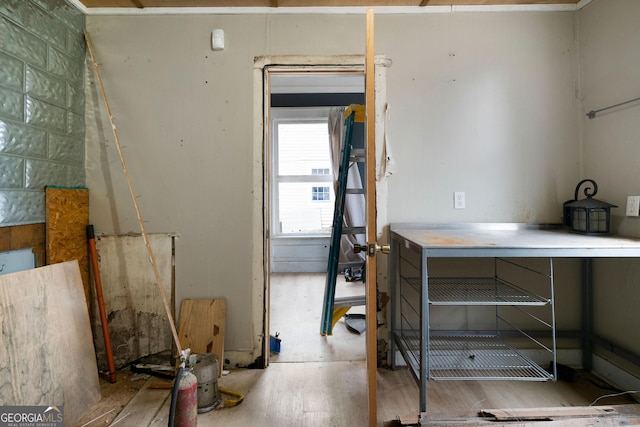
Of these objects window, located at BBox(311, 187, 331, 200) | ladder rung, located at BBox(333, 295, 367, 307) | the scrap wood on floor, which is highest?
window, located at BBox(311, 187, 331, 200)

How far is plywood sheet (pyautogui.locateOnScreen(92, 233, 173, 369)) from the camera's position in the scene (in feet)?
6.84

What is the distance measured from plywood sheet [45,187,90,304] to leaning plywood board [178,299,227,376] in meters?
0.66

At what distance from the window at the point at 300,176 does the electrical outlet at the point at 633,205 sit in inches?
138

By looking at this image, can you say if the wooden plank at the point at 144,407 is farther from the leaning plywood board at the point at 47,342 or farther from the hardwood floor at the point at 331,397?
the leaning plywood board at the point at 47,342

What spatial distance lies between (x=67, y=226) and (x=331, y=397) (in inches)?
74.4

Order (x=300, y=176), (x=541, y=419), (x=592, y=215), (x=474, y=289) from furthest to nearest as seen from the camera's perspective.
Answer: (x=300, y=176) → (x=474, y=289) → (x=592, y=215) → (x=541, y=419)

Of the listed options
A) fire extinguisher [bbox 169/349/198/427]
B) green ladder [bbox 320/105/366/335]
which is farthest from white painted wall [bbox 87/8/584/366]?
fire extinguisher [bbox 169/349/198/427]

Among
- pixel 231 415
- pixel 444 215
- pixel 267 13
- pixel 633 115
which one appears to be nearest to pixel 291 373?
pixel 231 415

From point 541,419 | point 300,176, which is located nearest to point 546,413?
point 541,419

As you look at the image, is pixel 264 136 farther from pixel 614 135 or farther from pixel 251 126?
pixel 614 135

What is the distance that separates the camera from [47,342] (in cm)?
153

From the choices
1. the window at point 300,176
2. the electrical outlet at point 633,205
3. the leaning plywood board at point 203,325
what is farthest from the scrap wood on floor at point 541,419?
the window at point 300,176

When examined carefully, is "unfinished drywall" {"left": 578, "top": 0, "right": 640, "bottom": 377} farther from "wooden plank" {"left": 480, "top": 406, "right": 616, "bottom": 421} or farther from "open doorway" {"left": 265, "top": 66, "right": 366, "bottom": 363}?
"open doorway" {"left": 265, "top": 66, "right": 366, "bottom": 363}

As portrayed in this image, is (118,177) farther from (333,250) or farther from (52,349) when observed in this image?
(333,250)
